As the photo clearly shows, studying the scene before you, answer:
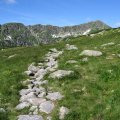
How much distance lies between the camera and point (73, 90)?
2345 cm

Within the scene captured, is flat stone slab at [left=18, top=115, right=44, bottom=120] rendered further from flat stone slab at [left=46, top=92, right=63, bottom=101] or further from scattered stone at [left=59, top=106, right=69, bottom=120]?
flat stone slab at [left=46, top=92, right=63, bottom=101]

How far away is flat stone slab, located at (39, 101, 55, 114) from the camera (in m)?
20.8

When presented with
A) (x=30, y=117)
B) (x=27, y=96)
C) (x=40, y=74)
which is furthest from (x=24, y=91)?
(x=30, y=117)

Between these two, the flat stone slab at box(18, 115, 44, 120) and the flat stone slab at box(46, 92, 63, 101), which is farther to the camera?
the flat stone slab at box(46, 92, 63, 101)

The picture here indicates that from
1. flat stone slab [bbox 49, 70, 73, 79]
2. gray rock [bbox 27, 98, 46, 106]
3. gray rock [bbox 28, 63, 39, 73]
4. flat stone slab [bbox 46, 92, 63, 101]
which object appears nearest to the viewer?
gray rock [bbox 27, 98, 46, 106]

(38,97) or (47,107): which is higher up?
(38,97)

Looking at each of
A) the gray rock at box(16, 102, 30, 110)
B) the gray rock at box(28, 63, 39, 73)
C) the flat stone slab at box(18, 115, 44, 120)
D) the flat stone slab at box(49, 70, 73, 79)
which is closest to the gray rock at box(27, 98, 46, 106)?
the gray rock at box(16, 102, 30, 110)

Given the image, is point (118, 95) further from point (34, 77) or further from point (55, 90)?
point (34, 77)

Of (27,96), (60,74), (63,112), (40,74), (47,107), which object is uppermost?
(60,74)

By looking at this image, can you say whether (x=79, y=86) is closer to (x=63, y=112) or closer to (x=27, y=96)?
(x=27, y=96)

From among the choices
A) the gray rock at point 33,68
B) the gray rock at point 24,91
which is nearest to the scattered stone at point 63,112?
the gray rock at point 24,91

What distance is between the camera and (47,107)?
21.2 meters

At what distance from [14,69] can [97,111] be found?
13.1 m

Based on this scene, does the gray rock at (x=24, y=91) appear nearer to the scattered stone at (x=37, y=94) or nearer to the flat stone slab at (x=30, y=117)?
the scattered stone at (x=37, y=94)
